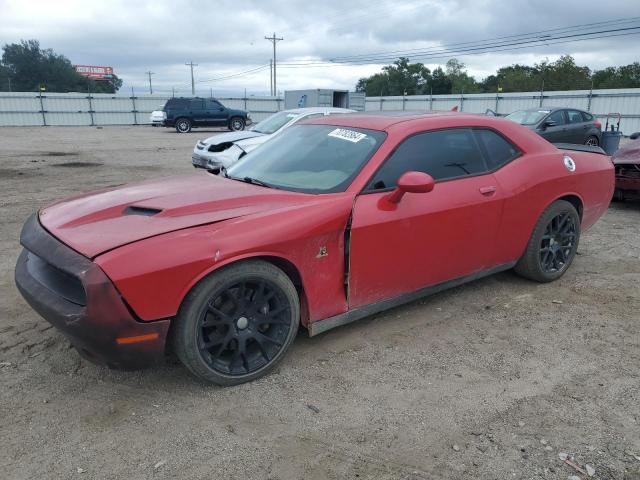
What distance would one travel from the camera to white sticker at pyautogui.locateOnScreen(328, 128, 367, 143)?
3635 mm

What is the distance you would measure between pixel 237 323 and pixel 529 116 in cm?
1374

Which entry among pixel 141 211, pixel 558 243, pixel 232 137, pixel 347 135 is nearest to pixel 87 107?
pixel 232 137

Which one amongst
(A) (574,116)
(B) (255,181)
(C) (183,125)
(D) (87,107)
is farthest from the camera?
(D) (87,107)

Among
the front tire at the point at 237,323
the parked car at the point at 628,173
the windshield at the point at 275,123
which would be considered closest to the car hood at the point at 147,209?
the front tire at the point at 237,323

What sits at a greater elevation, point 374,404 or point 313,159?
point 313,159

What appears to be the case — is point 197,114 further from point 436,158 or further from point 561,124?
point 436,158

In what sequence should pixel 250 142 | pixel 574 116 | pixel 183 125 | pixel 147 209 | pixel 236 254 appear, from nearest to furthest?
1. pixel 236 254
2. pixel 147 209
3. pixel 250 142
4. pixel 574 116
5. pixel 183 125

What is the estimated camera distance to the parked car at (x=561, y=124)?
550 inches

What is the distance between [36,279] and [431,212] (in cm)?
248

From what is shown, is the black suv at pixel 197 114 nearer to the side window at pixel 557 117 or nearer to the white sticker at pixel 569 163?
the side window at pixel 557 117

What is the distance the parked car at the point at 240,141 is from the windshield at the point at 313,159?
578 centimetres

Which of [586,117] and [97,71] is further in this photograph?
[97,71]

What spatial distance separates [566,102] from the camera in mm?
27531

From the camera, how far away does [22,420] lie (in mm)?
2637
